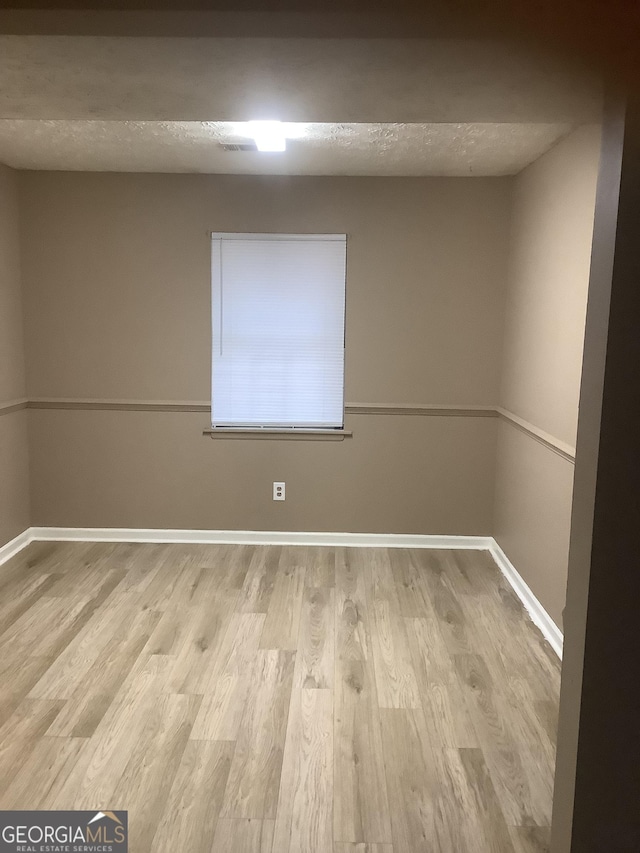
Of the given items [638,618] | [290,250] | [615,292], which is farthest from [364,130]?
[638,618]

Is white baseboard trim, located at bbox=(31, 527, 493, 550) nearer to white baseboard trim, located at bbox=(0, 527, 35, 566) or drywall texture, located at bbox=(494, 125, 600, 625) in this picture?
white baseboard trim, located at bbox=(0, 527, 35, 566)

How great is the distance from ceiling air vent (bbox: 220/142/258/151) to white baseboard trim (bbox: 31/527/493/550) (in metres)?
2.33

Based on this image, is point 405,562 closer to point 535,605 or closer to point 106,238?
point 535,605

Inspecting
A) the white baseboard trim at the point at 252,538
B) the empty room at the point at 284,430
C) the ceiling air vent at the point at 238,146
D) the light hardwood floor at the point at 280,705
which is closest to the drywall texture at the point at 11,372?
the empty room at the point at 284,430

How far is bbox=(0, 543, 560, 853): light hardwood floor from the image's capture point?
1.93 meters

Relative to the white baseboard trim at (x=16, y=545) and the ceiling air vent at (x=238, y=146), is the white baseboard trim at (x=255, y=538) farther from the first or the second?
the ceiling air vent at (x=238, y=146)

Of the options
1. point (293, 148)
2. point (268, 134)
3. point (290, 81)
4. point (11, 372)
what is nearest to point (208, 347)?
point (11, 372)

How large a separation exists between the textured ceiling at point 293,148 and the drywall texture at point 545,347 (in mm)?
228

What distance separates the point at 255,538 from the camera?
4250 mm

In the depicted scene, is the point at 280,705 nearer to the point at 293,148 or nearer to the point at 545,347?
the point at 545,347

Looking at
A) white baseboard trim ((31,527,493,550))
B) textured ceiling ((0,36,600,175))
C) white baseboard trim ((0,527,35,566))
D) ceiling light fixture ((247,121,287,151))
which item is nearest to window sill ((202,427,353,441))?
white baseboard trim ((31,527,493,550))

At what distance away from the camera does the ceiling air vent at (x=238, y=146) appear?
10.5ft

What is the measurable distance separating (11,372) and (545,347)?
3.14m

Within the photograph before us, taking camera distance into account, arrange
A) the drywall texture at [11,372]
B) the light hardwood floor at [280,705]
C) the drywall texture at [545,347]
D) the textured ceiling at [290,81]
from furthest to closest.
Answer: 1. the drywall texture at [11,372]
2. the drywall texture at [545,347]
3. the light hardwood floor at [280,705]
4. the textured ceiling at [290,81]
